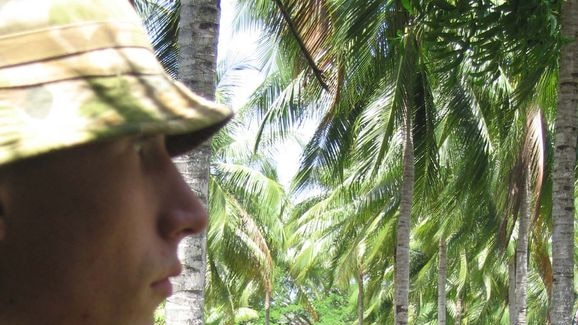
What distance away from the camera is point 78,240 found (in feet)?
2.07

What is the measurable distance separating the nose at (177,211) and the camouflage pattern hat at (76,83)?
1.7 inches

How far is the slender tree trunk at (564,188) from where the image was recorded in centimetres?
802

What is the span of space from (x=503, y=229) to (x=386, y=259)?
10466 millimetres

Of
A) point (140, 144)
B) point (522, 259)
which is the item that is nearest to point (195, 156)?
point (140, 144)

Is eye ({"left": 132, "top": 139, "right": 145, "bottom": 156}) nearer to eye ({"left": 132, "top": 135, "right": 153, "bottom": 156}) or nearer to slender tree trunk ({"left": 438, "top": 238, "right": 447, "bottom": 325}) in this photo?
eye ({"left": 132, "top": 135, "right": 153, "bottom": 156})

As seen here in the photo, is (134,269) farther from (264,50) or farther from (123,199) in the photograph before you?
(264,50)

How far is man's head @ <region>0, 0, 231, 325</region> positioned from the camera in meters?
0.62

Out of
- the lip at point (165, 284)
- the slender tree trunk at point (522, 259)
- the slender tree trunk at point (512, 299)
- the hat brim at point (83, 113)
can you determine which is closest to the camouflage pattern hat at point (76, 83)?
the hat brim at point (83, 113)

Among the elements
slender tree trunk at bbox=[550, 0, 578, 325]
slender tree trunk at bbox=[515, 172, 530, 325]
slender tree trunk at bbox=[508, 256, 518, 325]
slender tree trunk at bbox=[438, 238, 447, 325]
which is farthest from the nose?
slender tree trunk at bbox=[438, 238, 447, 325]

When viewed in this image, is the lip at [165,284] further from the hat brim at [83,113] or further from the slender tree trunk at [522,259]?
the slender tree trunk at [522,259]

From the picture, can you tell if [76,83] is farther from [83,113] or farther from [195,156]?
[195,156]

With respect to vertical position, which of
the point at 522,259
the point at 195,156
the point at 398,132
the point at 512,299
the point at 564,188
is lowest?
the point at 195,156

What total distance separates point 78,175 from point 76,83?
2.6 inches

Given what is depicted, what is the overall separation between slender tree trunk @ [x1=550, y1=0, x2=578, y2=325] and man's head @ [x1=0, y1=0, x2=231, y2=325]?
7.64 meters
